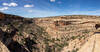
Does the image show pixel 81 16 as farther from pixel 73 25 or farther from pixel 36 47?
pixel 36 47

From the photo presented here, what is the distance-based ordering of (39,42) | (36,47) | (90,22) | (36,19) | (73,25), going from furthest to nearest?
(36,19), (73,25), (90,22), (39,42), (36,47)

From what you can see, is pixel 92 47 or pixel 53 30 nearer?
pixel 92 47

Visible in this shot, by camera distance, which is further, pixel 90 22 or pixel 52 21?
pixel 52 21

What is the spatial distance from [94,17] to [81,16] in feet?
15.5

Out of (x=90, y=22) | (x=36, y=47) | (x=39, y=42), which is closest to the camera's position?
(x=36, y=47)

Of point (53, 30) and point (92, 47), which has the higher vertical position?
point (92, 47)

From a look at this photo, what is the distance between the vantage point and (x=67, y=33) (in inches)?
1676

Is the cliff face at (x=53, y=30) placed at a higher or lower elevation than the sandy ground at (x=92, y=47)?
lower

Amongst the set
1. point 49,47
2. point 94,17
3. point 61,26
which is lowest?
point 49,47

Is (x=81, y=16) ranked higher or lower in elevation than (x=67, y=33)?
higher

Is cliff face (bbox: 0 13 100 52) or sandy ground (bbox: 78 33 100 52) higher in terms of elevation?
sandy ground (bbox: 78 33 100 52)

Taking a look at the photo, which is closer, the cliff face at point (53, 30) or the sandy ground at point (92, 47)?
the sandy ground at point (92, 47)

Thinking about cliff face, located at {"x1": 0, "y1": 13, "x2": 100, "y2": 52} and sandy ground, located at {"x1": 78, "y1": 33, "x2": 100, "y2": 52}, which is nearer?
sandy ground, located at {"x1": 78, "y1": 33, "x2": 100, "y2": 52}

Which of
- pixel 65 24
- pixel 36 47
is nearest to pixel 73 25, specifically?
pixel 65 24
